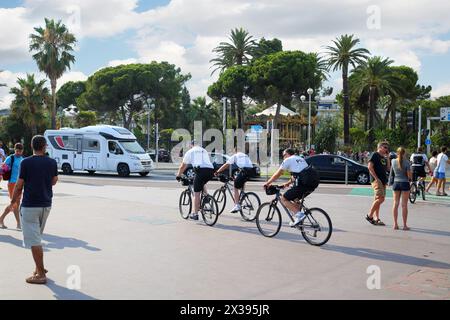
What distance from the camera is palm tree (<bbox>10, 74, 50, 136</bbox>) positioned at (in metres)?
44.2

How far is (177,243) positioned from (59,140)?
22.4 meters

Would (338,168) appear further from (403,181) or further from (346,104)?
(346,104)

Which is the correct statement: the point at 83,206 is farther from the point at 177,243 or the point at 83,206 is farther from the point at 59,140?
the point at 59,140

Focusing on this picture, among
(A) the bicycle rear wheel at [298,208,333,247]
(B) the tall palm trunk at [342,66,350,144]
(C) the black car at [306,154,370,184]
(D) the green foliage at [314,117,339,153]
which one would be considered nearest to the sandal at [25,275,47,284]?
(A) the bicycle rear wheel at [298,208,333,247]

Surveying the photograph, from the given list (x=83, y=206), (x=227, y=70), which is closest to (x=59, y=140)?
(x=83, y=206)

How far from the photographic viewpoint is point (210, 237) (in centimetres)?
890

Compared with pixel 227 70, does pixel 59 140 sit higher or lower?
lower

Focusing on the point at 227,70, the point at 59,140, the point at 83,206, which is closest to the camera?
the point at 83,206

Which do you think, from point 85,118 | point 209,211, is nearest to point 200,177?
point 209,211

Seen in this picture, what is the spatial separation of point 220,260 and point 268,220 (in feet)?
7.72

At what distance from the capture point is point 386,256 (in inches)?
296

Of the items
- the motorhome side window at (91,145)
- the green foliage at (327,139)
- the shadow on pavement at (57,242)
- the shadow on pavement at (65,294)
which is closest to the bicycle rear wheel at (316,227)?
the shadow on pavement at (57,242)

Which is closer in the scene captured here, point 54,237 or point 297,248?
point 297,248

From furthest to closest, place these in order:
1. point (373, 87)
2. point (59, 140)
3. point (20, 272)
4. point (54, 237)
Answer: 1. point (373, 87)
2. point (59, 140)
3. point (54, 237)
4. point (20, 272)
